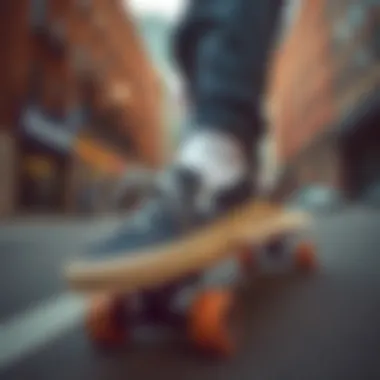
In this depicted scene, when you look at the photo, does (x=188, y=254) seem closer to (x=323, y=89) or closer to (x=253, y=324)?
(x=253, y=324)

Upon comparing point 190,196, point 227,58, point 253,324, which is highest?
point 227,58

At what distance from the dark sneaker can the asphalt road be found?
24 mm

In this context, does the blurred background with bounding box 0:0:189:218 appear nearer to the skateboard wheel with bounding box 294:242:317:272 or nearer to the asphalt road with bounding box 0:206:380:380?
the asphalt road with bounding box 0:206:380:380

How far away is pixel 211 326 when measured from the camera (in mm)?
438

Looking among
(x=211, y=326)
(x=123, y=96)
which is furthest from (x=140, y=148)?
(x=211, y=326)

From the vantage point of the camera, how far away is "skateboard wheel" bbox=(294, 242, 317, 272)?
0.51 meters

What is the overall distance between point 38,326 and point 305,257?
234mm

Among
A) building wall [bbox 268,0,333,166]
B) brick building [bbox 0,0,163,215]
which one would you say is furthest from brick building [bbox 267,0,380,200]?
brick building [bbox 0,0,163,215]

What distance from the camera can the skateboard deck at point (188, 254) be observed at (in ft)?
1.41

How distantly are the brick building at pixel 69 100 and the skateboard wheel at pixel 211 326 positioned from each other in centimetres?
12

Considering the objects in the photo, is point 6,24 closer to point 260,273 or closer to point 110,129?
point 110,129

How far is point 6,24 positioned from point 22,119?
82 mm

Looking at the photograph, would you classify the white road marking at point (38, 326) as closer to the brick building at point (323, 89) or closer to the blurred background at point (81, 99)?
the blurred background at point (81, 99)

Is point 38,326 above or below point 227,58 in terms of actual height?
below
